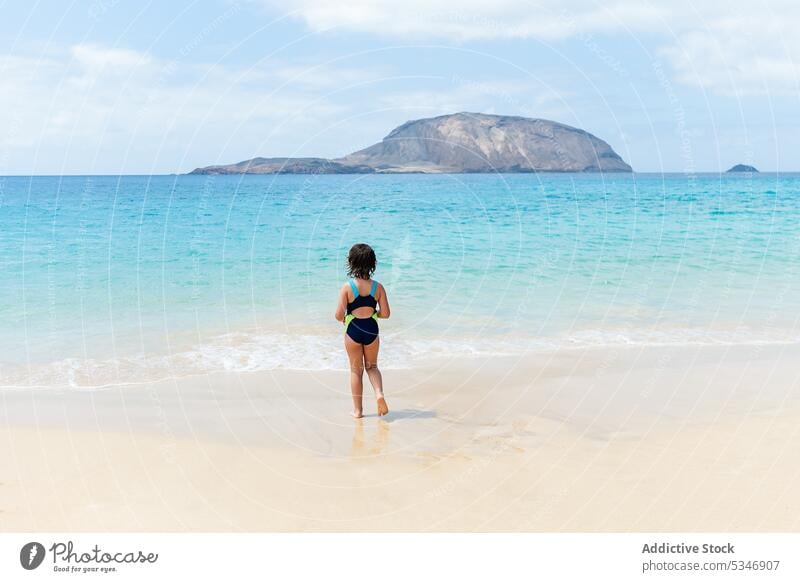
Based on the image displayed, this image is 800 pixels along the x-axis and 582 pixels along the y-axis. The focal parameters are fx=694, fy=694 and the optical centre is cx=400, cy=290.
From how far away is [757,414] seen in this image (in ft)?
27.9

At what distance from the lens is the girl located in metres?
8.15

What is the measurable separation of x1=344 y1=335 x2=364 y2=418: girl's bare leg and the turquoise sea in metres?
2.32

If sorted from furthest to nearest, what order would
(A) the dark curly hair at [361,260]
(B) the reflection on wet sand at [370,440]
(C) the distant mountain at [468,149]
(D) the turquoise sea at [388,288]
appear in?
(C) the distant mountain at [468,149]
(D) the turquoise sea at [388,288]
(A) the dark curly hair at [361,260]
(B) the reflection on wet sand at [370,440]

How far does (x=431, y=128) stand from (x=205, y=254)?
3292cm

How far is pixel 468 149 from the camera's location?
58.5 meters

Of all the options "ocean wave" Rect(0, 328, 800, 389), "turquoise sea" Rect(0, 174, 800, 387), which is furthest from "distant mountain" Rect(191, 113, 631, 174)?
"ocean wave" Rect(0, 328, 800, 389)

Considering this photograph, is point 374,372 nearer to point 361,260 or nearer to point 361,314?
point 361,314

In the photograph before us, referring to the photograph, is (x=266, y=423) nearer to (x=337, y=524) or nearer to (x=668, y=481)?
(x=337, y=524)

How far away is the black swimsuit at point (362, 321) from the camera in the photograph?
8.27 metres

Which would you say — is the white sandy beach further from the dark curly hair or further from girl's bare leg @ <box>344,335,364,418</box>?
the dark curly hair

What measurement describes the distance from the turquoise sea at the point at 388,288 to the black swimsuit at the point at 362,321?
2550mm

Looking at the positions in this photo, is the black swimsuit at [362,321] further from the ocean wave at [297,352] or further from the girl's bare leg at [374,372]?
the ocean wave at [297,352]

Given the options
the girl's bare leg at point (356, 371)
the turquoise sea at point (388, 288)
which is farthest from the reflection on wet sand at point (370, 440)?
the turquoise sea at point (388, 288)

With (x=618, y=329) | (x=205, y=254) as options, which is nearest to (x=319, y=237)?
(x=205, y=254)
